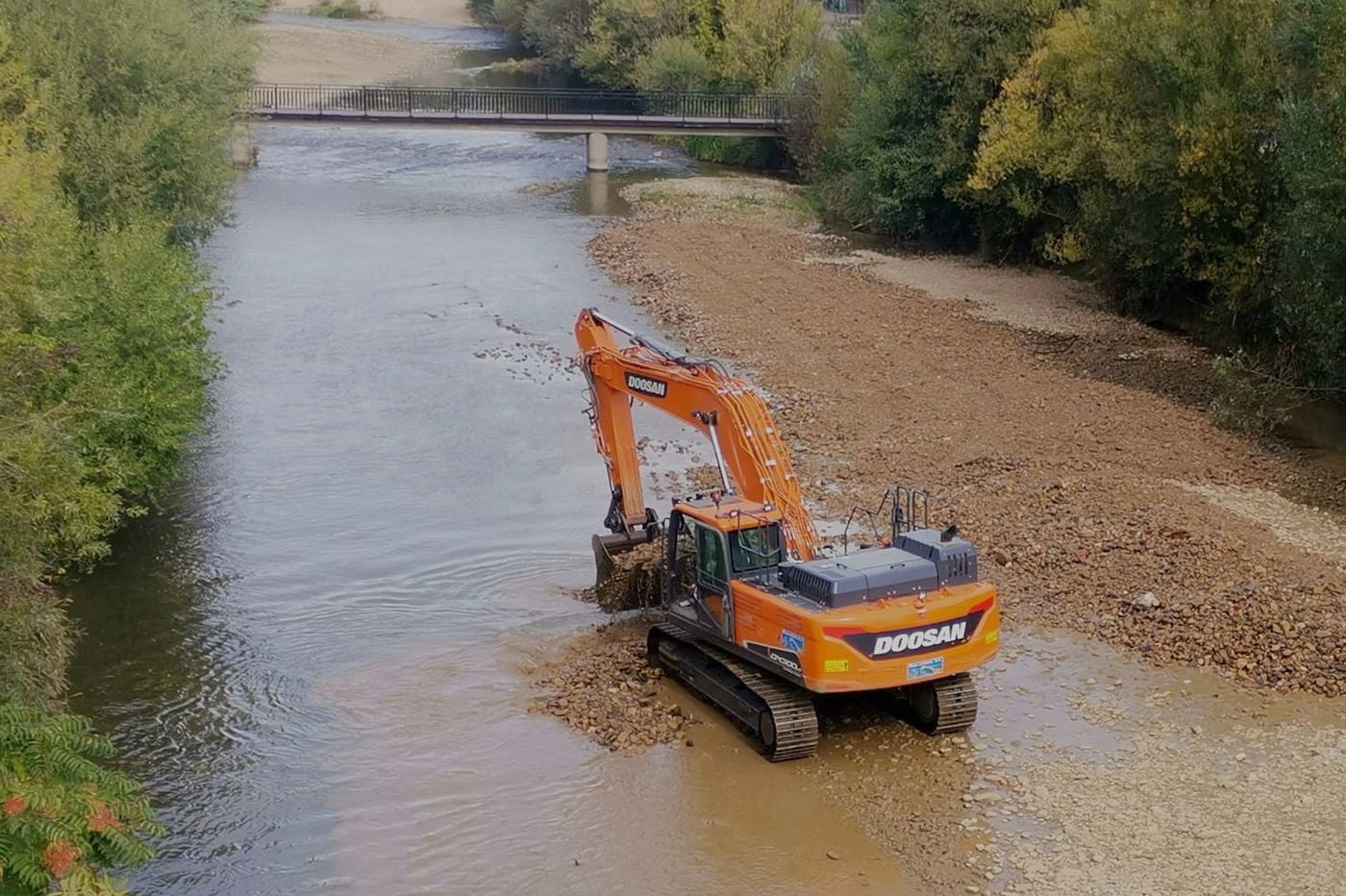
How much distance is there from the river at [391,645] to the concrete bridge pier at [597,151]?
809 inches

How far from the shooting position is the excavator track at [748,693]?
13789 mm

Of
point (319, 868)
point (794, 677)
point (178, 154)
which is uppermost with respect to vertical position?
point (178, 154)

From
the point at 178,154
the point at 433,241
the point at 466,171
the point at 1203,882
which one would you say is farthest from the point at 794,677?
the point at 466,171

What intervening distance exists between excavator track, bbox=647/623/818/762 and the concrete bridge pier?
134 feet

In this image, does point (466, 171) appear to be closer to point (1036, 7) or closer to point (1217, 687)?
point (1036, 7)

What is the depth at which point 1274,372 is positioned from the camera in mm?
26203

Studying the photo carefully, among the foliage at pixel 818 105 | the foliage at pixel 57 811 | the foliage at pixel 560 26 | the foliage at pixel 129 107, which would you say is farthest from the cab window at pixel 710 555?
the foliage at pixel 560 26

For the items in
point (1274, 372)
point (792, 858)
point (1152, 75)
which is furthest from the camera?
point (1152, 75)

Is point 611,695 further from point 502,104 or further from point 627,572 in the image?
point 502,104

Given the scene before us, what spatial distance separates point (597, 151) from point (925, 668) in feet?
143

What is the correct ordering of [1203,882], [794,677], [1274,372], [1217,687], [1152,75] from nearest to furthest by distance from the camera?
[1203,882]
[794,677]
[1217,687]
[1274,372]
[1152,75]

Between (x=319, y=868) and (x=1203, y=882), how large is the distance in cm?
724

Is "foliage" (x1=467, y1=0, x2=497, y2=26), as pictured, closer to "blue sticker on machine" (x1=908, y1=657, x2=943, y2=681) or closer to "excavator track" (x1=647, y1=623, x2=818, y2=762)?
"excavator track" (x1=647, y1=623, x2=818, y2=762)

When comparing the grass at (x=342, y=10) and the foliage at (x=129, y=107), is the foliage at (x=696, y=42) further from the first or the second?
the grass at (x=342, y=10)
